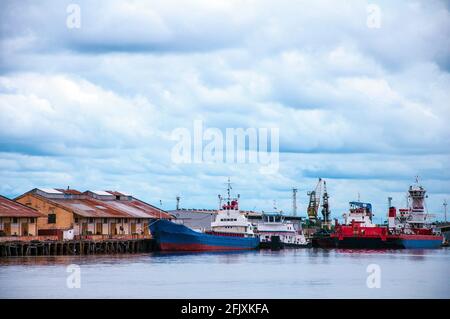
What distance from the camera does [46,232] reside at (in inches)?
4375

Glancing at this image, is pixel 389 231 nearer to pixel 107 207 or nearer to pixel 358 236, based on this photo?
pixel 358 236

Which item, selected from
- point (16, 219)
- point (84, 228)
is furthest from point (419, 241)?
point (16, 219)

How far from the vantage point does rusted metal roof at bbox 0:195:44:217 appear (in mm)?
104375

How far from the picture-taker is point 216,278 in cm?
7931

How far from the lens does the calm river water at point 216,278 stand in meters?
67.4

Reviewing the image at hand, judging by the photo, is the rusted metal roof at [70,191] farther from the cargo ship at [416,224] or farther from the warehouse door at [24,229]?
the cargo ship at [416,224]

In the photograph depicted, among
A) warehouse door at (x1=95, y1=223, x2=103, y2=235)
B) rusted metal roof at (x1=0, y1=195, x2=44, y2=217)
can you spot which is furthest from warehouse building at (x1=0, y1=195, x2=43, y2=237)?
warehouse door at (x1=95, y1=223, x2=103, y2=235)

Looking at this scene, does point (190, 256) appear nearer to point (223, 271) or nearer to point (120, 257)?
point (120, 257)

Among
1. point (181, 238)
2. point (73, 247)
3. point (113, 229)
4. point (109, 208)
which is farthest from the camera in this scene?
point (109, 208)

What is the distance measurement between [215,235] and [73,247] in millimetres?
24252

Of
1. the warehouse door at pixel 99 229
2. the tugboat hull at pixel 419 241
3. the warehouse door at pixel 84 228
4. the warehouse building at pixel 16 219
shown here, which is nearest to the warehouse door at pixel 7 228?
the warehouse building at pixel 16 219
